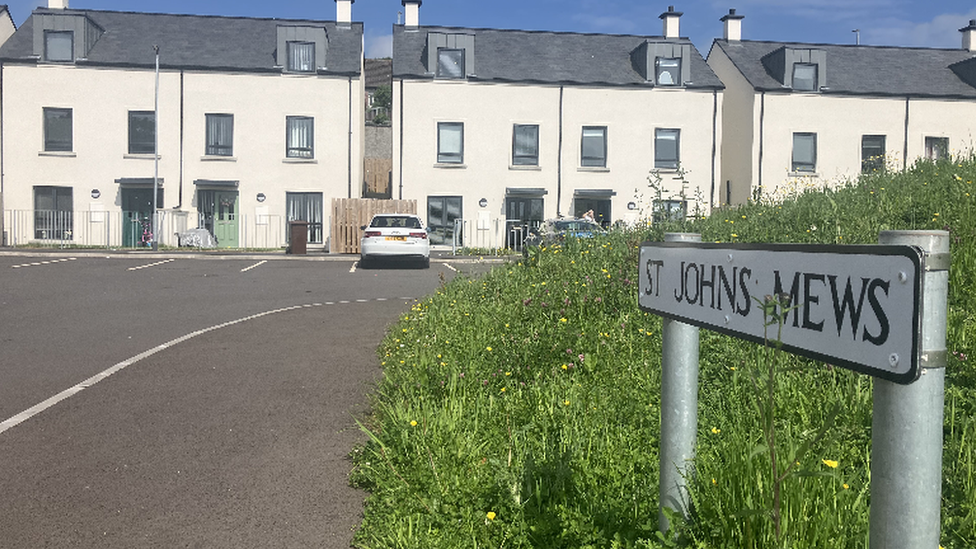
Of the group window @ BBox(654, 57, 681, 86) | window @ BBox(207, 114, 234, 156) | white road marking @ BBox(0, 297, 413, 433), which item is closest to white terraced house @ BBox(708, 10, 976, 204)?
window @ BBox(654, 57, 681, 86)

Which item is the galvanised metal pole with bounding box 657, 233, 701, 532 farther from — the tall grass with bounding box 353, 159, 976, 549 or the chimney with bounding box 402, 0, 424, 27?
the chimney with bounding box 402, 0, 424, 27

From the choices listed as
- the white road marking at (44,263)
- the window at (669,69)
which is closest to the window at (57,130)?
the white road marking at (44,263)

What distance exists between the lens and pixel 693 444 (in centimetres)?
255

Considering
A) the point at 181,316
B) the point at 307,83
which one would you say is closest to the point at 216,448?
the point at 181,316

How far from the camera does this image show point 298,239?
28.3 m

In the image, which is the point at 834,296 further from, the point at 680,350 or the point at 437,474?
the point at 437,474

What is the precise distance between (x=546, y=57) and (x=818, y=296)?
3596 cm

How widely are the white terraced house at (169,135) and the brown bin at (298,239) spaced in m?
5.10

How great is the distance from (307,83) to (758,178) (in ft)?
65.7

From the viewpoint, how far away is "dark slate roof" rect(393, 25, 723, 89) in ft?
114

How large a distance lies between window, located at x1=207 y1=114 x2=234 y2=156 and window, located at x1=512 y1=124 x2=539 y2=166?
11.9 meters

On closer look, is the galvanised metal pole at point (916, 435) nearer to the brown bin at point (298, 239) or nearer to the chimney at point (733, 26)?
the brown bin at point (298, 239)

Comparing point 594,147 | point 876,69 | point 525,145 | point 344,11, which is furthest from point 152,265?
point 876,69

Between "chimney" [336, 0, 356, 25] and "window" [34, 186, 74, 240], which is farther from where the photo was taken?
"chimney" [336, 0, 356, 25]
